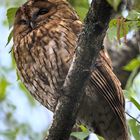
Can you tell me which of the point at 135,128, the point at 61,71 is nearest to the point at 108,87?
the point at 61,71

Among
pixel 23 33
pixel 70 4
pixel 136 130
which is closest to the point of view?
pixel 136 130

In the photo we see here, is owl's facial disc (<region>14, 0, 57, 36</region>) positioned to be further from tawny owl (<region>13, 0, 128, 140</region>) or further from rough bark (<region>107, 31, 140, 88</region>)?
rough bark (<region>107, 31, 140, 88</region>)

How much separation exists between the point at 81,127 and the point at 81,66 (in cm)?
76

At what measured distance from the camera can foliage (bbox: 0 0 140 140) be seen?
9.77 ft

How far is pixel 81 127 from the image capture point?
11.4 ft

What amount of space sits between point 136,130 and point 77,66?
20.7 inches

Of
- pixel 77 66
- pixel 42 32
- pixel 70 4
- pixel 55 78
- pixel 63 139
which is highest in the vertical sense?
pixel 70 4

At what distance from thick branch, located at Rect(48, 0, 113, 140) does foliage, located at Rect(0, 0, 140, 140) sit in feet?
0.39

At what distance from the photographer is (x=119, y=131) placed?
382 centimetres

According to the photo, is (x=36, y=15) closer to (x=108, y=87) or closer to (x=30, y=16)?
(x=30, y=16)

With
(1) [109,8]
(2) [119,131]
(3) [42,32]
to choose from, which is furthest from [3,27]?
(1) [109,8]

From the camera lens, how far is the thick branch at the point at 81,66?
2525 mm

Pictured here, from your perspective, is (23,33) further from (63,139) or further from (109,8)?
(109,8)

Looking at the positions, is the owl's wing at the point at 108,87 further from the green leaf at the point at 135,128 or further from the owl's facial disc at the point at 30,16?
the owl's facial disc at the point at 30,16
